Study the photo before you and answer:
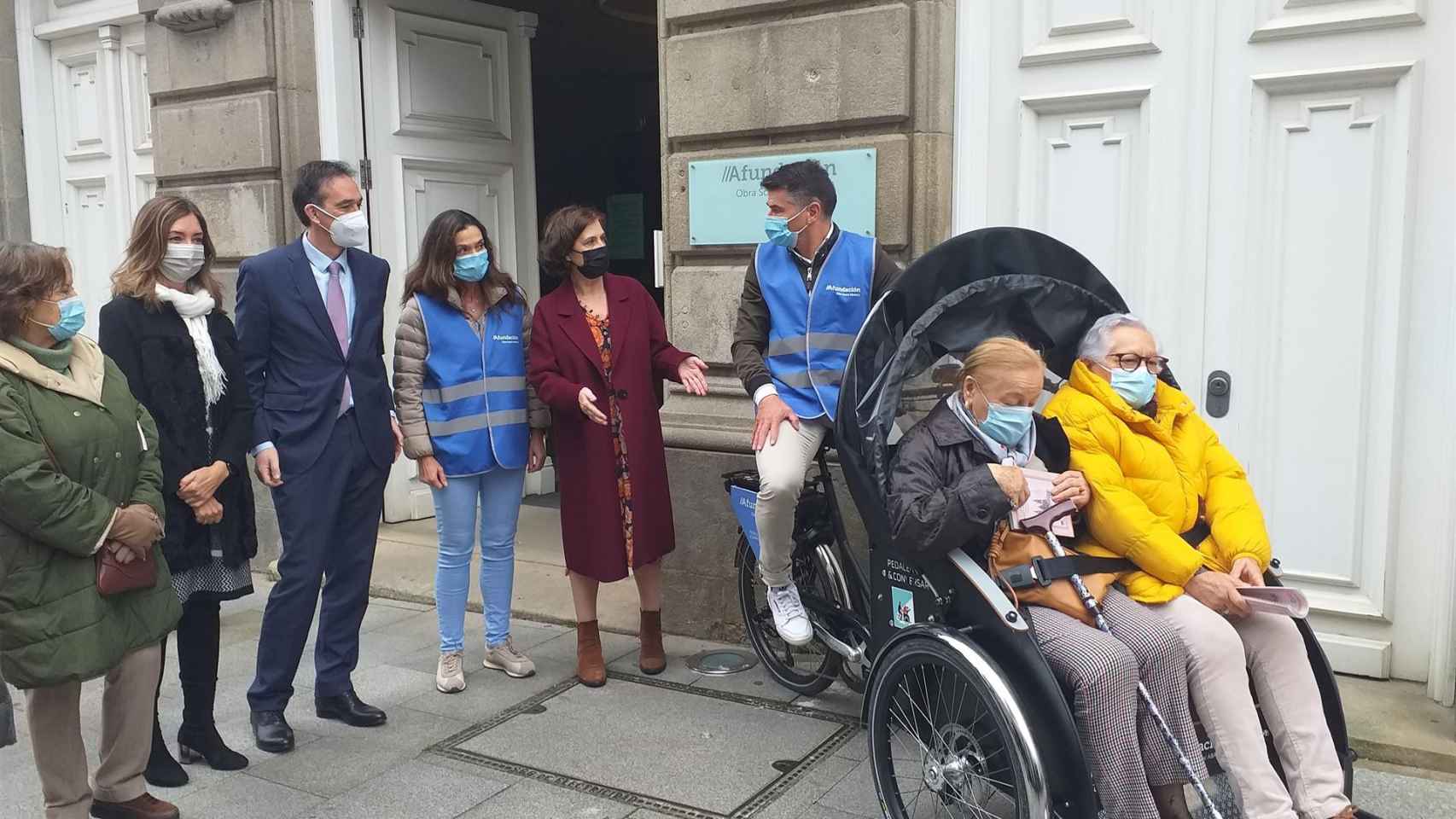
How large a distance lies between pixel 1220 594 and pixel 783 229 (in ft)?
6.39

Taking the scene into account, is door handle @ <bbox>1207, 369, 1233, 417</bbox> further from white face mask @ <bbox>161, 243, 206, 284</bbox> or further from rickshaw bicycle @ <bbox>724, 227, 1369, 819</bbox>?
white face mask @ <bbox>161, 243, 206, 284</bbox>

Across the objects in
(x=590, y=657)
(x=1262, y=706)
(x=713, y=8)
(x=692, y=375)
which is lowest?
(x=590, y=657)

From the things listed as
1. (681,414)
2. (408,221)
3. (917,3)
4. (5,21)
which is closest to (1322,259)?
(917,3)

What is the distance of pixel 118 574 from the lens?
3.34 metres

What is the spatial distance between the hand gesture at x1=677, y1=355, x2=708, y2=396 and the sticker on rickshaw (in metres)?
1.37

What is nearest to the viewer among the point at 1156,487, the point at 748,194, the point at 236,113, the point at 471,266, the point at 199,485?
the point at 1156,487

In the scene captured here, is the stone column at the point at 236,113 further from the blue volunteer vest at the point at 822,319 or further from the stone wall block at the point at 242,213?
the blue volunteer vest at the point at 822,319

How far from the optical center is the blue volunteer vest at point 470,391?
4695 mm

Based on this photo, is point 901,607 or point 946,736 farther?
point 901,607

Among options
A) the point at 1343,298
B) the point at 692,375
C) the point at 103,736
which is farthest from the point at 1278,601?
the point at 103,736

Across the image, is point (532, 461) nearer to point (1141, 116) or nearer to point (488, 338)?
point (488, 338)

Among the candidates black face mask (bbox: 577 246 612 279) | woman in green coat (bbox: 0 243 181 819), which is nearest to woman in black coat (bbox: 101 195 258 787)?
woman in green coat (bbox: 0 243 181 819)

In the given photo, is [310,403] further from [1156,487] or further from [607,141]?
[607,141]

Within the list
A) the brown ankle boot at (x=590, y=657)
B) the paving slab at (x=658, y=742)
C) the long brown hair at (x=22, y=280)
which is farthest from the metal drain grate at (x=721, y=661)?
the long brown hair at (x=22, y=280)
